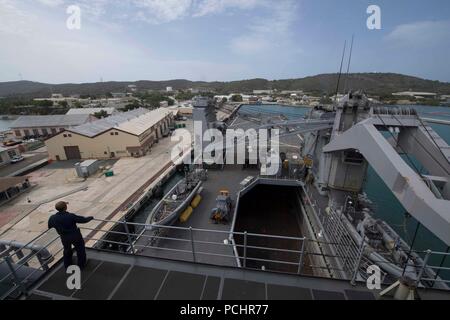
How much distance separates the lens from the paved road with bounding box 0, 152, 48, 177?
30247 millimetres

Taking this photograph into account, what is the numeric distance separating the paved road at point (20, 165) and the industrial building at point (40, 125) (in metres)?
13.1

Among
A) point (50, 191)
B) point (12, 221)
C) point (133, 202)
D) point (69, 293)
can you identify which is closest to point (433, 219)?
point (69, 293)

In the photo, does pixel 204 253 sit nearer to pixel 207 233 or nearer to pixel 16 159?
pixel 207 233

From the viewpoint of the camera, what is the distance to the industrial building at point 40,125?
4797 centimetres

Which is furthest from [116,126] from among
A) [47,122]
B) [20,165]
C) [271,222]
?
[271,222]

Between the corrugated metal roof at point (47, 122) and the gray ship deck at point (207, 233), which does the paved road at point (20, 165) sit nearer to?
the corrugated metal roof at point (47, 122)

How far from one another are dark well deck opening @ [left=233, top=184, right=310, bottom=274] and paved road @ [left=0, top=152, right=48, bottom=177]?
113ft

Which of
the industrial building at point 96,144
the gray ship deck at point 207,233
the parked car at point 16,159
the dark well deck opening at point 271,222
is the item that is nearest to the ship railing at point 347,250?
the dark well deck opening at point 271,222

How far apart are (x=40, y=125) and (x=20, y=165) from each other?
21200 millimetres

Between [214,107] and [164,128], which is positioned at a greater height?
[214,107]

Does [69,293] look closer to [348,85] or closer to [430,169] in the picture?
[430,169]

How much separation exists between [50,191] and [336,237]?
29653 mm

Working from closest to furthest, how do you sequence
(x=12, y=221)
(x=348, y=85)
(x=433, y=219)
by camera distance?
1. (x=433, y=219)
2. (x=348, y=85)
3. (x=12, y=221)
